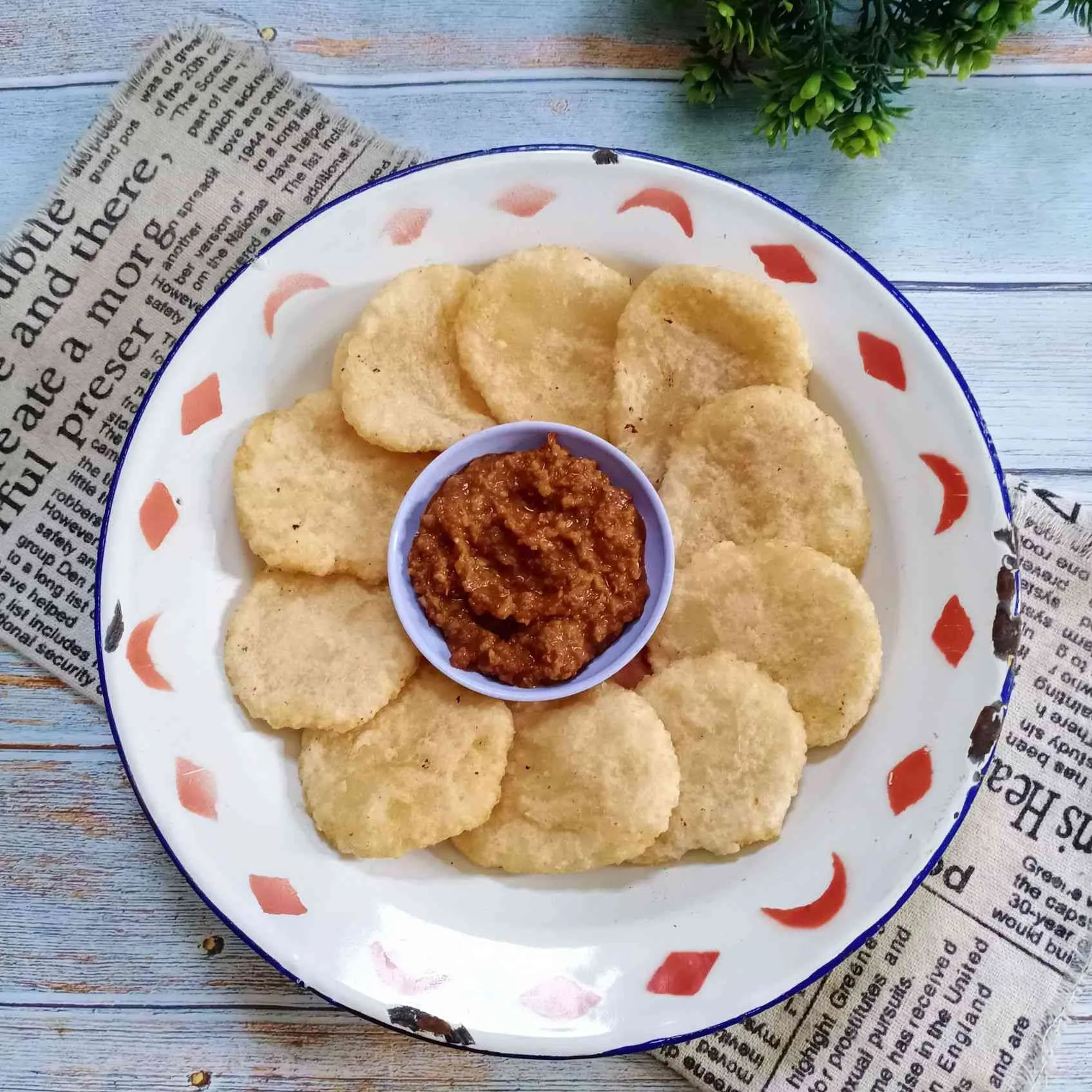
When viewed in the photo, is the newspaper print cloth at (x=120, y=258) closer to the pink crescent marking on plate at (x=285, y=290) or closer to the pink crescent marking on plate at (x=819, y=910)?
the pink crescent marking on plate at (x=285, y=290)

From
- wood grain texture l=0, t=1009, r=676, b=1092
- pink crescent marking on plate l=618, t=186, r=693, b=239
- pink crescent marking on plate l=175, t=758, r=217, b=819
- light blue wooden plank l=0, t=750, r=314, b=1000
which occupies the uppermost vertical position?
pink crescent marking on plate l=618, t=186, r=693, b=239

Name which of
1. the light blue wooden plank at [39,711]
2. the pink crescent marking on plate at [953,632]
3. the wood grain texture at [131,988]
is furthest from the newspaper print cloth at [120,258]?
the pink crescent marking on plate at [953,632]

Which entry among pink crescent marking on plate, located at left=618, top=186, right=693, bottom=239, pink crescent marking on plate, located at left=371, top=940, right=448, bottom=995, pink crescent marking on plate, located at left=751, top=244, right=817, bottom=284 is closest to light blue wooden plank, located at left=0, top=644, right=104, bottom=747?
pink crescent marking on plate, located at left=371, top=940, right=448, bottom=995

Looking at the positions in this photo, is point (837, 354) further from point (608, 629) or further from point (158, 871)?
point (158, 871)

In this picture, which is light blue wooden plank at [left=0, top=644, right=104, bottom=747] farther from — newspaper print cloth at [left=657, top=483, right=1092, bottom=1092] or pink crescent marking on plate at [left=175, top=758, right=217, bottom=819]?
newspaper print cloth at [left=657, top=483, right=1092, bottom=1092]

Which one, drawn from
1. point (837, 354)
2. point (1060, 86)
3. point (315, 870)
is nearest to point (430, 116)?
point (837, 354)

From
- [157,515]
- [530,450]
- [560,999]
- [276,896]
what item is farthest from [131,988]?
[530,450]
